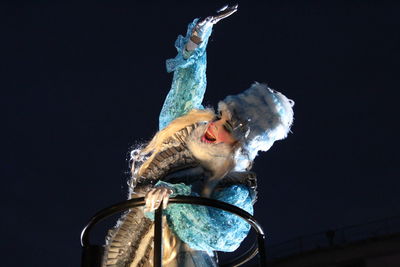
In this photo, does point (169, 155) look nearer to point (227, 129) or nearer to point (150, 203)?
point (227, 129)

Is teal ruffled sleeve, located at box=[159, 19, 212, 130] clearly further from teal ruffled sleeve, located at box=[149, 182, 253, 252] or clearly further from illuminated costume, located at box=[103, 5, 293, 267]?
teal ruffled sleeve, located at box=[149, 182, 253, 252]

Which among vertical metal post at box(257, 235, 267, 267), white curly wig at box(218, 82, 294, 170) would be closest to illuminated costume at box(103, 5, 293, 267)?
white curly wig at box(218, 82, 294, 170)

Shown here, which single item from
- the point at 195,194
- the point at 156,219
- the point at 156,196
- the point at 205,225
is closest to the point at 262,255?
the point at 156,219

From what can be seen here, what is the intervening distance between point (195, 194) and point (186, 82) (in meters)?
0.99

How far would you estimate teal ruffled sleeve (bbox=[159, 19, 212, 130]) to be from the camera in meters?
4.21

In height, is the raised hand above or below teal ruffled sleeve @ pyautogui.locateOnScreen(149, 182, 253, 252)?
above

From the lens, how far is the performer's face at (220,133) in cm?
382

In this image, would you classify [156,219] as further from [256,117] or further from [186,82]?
[186,82]

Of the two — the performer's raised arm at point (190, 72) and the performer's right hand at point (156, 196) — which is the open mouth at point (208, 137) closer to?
the performer's raised arm at point (190, 72)

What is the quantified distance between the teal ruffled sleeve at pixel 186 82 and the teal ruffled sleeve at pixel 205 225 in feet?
2.71

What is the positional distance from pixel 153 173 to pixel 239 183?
1.94ft

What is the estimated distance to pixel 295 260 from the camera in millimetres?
12734

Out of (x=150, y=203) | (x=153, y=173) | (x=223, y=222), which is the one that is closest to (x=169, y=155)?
(x=153, y=173)

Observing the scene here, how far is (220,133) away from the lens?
3.84m
